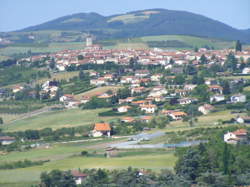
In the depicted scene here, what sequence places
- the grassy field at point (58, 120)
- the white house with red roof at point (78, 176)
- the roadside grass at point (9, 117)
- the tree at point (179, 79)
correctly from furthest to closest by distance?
the tree at point (179, 79) < the roadside grass at point (9, 117) < the grassy field at point (58, 120) < the white house with red roof at point (78, 176)

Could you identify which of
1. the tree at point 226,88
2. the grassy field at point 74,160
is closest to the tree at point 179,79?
the tree at point 226,88

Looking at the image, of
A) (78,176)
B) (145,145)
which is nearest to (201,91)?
(145,145)

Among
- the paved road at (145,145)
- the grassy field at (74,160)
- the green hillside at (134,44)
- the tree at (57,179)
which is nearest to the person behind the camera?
the tree at (57,179)

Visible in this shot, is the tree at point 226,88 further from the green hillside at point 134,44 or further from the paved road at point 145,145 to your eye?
the green hillside at point 134,44

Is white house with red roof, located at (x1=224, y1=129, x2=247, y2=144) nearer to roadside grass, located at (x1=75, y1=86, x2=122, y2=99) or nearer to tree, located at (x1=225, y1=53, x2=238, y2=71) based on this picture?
roadside grass, located at (x1=75, y1=86, x2=122, y2=99)

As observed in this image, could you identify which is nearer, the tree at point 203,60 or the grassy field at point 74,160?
the grassy field at point 74,160

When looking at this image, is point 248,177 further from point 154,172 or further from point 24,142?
point 24,142

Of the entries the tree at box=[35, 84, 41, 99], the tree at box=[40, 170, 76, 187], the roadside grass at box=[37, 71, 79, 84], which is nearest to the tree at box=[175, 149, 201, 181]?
the tree at box=[40, 170, 76, 187]

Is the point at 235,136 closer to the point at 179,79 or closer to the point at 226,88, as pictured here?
the point at 226,88

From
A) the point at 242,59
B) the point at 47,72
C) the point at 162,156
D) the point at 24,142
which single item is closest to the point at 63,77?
the point at 47,72
